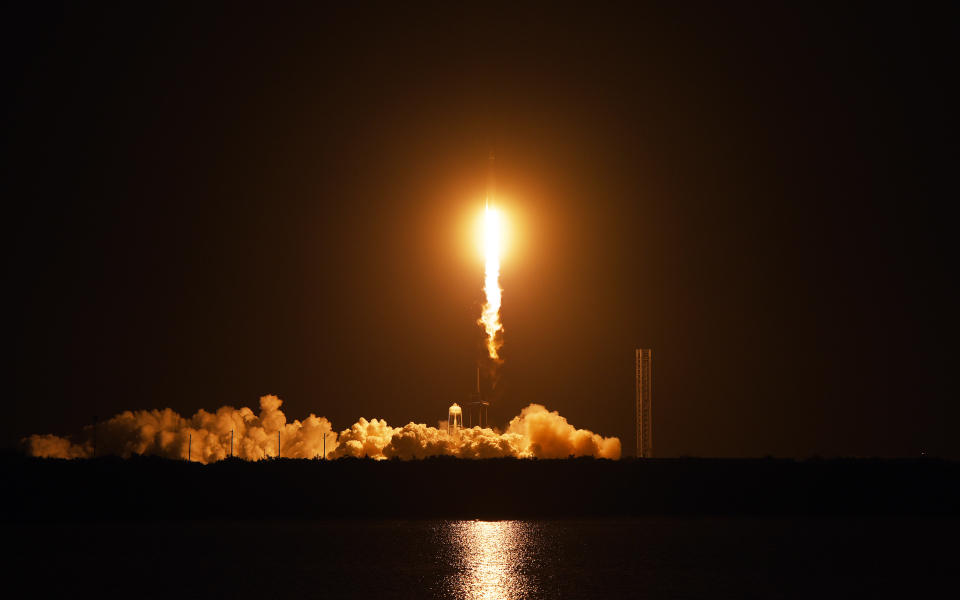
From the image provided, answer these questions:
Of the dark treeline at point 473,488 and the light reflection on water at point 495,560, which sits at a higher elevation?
the dark treeline at point 473,488

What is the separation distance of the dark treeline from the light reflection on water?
14.3m

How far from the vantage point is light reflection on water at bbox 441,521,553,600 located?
47.7 metres

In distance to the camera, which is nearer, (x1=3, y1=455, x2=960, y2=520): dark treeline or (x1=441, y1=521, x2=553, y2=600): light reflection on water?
(x1=441, y1=521, x2=553, y2=600): light reflection on water

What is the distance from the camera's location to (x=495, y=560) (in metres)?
61.0

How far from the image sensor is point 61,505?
326 ft

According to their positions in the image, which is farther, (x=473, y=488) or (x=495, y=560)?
(x=473, y=488)

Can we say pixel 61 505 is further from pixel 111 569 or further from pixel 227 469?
pixel 111 569

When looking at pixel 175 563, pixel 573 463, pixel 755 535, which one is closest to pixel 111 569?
pixel 175 563

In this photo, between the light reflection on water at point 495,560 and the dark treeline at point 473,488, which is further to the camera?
the dark treeline at point 473,488

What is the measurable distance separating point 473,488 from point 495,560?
45883 mm

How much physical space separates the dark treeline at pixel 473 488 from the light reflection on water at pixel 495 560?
564 inches

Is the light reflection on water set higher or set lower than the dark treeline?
lower

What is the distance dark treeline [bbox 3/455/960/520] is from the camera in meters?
103

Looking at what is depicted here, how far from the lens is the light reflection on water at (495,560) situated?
4772 cm
